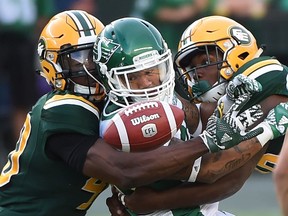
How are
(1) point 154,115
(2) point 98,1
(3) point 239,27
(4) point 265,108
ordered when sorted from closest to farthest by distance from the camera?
(1) point 154,115 → (4) point 265,108 → (3) point 239,27 → (2) point 98,1

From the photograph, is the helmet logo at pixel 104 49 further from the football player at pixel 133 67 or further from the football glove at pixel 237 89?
the football glove at pixel 237 89

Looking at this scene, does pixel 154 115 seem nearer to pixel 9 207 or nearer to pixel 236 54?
pixel 236 54

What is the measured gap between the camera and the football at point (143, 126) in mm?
4445

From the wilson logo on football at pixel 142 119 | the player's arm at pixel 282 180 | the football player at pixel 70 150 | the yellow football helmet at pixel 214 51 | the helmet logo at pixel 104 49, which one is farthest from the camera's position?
the yellow football helmet at pixel 214 51

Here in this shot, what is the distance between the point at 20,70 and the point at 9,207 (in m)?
5.29

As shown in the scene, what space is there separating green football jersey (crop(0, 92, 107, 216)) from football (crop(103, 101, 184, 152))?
241 mm

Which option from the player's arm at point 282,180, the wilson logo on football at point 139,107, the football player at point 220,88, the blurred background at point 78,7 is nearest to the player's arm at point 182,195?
the football player at point 220,88

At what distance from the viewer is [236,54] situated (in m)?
4.97

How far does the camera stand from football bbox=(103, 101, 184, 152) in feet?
14.6

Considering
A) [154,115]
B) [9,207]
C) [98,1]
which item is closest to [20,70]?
[98,1]

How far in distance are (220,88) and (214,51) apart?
193 mm

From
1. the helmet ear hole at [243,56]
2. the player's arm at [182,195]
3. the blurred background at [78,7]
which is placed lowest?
the blurred background at [78,7]

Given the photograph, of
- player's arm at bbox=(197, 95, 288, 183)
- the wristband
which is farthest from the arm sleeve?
the wristband

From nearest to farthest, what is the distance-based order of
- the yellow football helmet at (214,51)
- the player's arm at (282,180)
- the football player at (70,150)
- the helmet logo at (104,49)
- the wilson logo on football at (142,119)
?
the player's arm at (282,180) < the wilson logo on football at (142,119) < the football player at (70,150) < the helmet logo at (104,49) < the yellow football helmet at (214,51)
